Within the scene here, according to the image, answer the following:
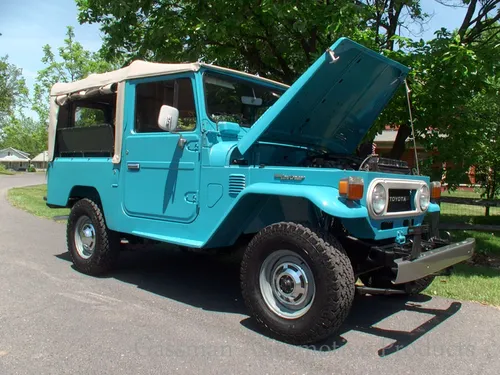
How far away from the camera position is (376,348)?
12.1 ft

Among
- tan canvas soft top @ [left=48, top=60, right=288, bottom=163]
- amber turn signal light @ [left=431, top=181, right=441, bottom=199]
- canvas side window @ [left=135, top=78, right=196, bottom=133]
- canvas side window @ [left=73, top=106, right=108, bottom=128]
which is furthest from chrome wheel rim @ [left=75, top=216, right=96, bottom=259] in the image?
amber turn signal light @ [left=431, top=181, right=441, bottom=199]

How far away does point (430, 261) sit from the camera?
146 inches

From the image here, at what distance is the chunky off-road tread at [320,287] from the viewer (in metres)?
3.48

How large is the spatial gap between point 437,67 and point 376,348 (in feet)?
14.9

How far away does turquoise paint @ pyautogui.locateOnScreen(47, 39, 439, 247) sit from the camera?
3.77 meters

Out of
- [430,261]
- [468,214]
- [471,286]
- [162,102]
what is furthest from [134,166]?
[468,214]

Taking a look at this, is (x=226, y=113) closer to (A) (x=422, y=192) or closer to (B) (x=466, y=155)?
(A) (x=422, y=192)

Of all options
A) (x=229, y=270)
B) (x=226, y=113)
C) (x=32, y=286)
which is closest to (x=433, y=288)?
(x=229, y=270)

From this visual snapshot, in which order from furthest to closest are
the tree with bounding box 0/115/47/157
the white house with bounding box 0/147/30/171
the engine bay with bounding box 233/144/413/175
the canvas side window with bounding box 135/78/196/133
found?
the white house with bounding box 0/147/30/171 < the tree with bounding box 0/115/47/157 < the canvas side window with bounding box 135/78/196/133 < the engine bay with bounding box 233/144/413/175

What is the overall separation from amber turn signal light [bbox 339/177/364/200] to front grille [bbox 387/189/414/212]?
54 cm

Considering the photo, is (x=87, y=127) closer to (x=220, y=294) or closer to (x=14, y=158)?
(x=220, y=294)

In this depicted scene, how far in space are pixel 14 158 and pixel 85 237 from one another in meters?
92.0

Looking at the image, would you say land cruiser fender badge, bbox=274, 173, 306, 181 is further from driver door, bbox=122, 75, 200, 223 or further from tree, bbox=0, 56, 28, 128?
tree, bbox=0, 56, 28, 128

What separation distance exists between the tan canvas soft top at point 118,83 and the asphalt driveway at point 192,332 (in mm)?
1671
